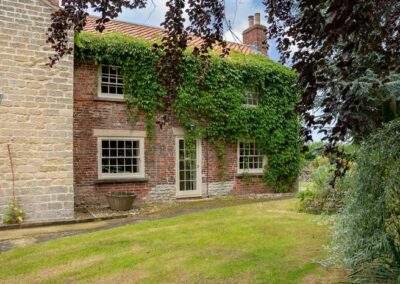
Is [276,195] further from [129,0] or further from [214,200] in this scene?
[129,0]

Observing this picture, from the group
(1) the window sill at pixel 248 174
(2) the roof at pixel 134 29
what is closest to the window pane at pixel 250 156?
(1) the window sill at pixel 248 174

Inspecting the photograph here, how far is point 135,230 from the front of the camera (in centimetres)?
902

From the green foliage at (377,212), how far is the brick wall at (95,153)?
1057cm

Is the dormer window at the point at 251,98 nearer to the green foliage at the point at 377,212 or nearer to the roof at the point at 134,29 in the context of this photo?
the roof at the point at 134,29

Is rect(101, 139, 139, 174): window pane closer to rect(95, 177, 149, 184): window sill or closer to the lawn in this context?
rect(95, 177, 149, 184): window sill

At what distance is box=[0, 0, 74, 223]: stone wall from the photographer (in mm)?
11016

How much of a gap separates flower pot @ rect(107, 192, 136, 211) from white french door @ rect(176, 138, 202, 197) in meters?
2.73

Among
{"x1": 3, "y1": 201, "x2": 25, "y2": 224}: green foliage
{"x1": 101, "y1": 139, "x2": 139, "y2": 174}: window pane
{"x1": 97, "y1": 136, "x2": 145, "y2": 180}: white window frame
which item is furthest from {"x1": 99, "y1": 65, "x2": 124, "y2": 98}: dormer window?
{"x1": 3, "y1": 201, "x2": 25, "y2": 224}: green foliage

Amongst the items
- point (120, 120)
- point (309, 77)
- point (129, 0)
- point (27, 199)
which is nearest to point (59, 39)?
point (129, 0)

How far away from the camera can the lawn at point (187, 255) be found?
5.77 metres

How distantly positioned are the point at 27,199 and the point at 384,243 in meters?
9.50

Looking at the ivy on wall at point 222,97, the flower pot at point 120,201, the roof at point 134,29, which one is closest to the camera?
the flower pot at point 120,201

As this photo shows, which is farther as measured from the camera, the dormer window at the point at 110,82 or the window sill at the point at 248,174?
the window sill at the point at 248,174

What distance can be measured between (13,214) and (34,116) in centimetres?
262
